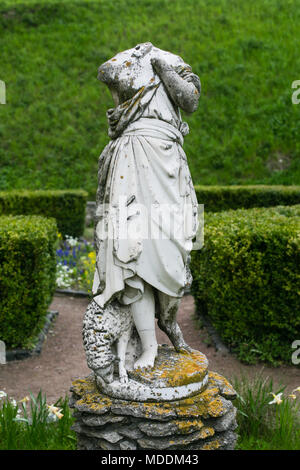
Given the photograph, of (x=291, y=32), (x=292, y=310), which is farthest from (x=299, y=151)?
(x=292, y=310)

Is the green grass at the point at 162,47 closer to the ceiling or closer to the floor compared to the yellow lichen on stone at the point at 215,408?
closer to the ceiling

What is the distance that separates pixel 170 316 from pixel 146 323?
209 millimetres

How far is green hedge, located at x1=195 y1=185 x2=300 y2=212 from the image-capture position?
1087cm

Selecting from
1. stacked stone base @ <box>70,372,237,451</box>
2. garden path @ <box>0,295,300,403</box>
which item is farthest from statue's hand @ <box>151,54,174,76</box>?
garden path @ <box>0,295,300,403</box>

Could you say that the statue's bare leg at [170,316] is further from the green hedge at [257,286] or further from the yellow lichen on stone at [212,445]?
the green hedge at [257,286]

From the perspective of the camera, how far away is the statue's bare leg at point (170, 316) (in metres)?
3.00

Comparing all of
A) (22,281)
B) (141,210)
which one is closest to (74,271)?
(22,281)

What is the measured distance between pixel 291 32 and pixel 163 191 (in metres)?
17.2

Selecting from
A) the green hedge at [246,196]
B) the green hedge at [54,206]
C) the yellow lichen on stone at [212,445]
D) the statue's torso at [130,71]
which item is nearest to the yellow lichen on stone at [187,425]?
the yellow lichen on stone at [212,445]

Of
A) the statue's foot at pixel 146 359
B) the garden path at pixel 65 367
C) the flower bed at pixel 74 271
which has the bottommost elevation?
the garden path at pixel 65 367

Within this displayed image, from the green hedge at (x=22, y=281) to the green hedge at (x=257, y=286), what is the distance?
2035 millimetres

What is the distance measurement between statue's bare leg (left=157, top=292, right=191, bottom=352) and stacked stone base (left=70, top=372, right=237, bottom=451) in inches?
16.1

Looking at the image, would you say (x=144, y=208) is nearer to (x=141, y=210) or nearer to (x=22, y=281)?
(x=141, y=210)
